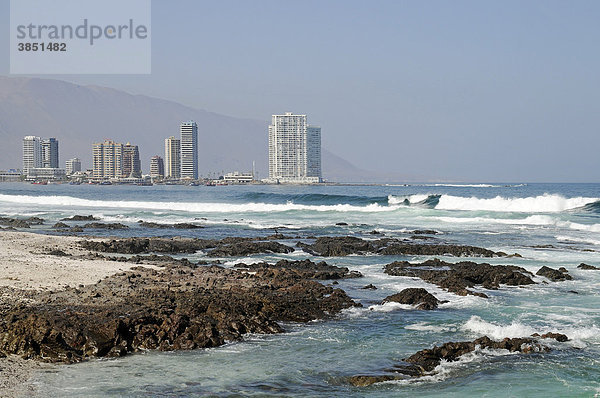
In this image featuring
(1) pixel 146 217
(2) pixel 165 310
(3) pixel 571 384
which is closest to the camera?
(3) pixel 571 384

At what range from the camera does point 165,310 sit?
11.9 m

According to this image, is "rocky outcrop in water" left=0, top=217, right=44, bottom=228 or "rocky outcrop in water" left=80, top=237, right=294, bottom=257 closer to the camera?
"rocky outcrop in water" left=80, top=237, right=294, bottom=257

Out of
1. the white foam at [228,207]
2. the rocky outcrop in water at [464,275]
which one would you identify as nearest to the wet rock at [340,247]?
the rocky outcrop in water at [464,275]

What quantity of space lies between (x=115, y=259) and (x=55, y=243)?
494cm

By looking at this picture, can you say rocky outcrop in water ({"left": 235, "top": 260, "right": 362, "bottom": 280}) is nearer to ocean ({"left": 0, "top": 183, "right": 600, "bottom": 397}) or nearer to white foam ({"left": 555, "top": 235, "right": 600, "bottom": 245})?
ocean ({"left": 0, "top": 183, "right": 600, "bottom": 397})

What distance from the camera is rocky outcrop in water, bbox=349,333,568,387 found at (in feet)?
30.8

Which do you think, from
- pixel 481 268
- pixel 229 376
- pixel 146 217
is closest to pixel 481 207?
pixel 146 217

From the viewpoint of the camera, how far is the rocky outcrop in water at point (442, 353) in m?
9.38

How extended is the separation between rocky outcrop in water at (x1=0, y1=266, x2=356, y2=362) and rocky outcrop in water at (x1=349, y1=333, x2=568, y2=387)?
2766mm

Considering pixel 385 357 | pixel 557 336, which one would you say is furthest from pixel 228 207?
pixel 385 357

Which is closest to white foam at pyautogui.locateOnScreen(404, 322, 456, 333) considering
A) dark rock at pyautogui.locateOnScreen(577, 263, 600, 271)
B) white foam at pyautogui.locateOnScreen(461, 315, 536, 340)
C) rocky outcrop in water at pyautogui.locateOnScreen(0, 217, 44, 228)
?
white foam at pyautogui.locateOnScreen(461, 315, 536, 340)

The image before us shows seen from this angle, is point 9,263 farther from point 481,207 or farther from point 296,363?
point 481,207

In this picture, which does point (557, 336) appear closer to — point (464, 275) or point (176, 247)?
point (464, 275)

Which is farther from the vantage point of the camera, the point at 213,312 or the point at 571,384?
the point at 213,312
